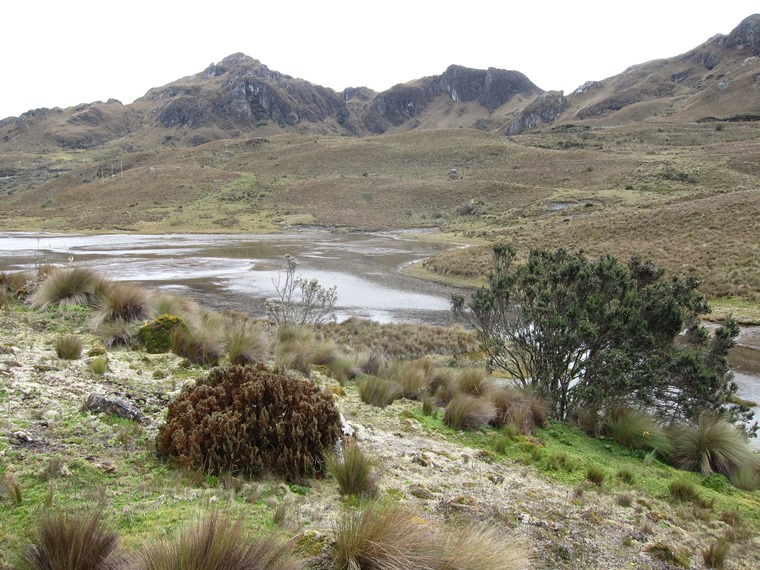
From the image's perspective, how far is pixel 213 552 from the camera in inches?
89.1

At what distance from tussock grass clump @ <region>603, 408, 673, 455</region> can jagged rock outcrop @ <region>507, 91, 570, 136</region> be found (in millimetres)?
185171

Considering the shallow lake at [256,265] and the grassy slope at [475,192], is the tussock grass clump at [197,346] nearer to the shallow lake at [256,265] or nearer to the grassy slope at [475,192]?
the shallow lake at [256,265]

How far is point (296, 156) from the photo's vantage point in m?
104

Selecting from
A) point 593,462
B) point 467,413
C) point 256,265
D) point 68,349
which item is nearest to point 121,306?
point 68,349

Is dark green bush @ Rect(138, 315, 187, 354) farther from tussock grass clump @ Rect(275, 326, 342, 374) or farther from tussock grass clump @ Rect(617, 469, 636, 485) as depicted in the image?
tussock grass clump @ Rect(617, 469, 636, 485)

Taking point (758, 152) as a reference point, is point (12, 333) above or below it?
below

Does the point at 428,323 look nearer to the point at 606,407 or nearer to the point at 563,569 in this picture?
the point at 606,407

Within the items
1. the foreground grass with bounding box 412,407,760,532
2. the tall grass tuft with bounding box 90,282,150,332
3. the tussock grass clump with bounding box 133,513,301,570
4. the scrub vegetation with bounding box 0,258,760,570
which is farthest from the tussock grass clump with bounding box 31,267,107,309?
the tussock grass clump with bounding box 133,513,301,570

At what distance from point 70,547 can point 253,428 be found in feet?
6.34

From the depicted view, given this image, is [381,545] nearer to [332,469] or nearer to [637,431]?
[332,469]

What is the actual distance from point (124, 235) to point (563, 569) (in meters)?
61.2

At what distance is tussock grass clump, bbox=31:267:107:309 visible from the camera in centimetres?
1017


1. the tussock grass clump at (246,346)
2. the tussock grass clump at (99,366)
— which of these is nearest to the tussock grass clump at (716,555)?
the tussock grass clump at (246,346)

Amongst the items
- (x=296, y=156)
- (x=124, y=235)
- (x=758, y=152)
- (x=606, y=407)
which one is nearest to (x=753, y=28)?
(x=758, y=152)
